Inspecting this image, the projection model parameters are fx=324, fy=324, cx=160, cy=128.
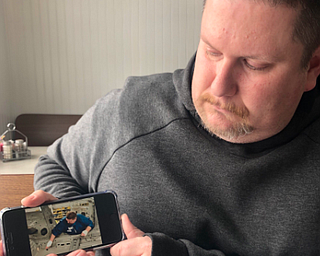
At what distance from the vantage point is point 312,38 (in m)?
0.62

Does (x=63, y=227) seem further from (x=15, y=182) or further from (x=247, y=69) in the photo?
(x=15, y=182)

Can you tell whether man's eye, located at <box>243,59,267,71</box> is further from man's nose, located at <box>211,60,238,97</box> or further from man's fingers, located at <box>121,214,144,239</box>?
man's fingers, located at <box>121,214,144,239</box>

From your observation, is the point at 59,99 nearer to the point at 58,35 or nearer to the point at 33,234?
the point at 58,35

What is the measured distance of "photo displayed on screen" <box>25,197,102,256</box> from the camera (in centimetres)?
64

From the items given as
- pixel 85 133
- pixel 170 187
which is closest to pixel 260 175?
pixel 170 187

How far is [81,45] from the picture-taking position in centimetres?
222

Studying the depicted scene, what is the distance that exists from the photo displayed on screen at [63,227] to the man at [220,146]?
35 mm

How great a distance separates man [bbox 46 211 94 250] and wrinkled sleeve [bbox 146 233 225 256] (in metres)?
0.13

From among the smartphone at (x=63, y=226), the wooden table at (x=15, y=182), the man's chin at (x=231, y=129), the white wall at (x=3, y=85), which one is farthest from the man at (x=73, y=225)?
the white wall at (x=3, y=85)

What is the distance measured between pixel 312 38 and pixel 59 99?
1916 millimetres

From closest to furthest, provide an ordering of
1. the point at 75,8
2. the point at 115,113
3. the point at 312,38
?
the point at 312,38, the point at 115,113, the point at 75,8

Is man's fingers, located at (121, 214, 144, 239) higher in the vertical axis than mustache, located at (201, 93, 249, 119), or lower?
lower

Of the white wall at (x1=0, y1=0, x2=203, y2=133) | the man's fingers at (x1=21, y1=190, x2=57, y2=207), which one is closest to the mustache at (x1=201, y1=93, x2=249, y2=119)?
the man's fingers at (x1=21, y1=190, x2=57, y2=207)

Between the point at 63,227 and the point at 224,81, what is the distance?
437mm
